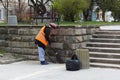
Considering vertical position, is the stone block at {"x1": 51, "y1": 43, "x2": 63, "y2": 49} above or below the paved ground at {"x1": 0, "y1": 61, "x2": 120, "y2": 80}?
above

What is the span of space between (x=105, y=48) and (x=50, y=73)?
3104mm

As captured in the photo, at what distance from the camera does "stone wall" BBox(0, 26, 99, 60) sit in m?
14.6

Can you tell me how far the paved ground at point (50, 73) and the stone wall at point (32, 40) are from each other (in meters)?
0.88

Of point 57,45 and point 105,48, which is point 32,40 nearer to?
point 57,45

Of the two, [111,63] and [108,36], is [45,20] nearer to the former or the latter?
[108,36]

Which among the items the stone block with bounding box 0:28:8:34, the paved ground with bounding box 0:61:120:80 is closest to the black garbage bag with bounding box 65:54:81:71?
the paved ground with bounding box 0:61:120:80

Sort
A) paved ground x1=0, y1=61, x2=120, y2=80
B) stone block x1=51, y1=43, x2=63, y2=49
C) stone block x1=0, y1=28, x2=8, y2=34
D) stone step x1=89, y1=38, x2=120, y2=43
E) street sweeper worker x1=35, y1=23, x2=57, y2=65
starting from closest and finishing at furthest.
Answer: paved ground x1=0, y1=61, x2=120, y2=80 < street sweeper worker x1=35, y1=23, x2=57, y2=65 < stone block x1=51, y1=43, x2=63, y2=49 < stone step x1=89, y1=38, x2=120, y2=43 < stone block x1=0, y1=28, x2=8, y2=34

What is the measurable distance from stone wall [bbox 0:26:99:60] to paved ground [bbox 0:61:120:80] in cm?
88

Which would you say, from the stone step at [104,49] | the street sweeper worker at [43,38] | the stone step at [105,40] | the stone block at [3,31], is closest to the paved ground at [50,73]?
the street sweeper worker at [43,38]

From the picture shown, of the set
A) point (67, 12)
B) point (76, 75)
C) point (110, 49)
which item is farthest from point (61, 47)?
point (67, 12)

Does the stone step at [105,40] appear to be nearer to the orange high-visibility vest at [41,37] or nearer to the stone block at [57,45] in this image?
the stone block at [57,45]

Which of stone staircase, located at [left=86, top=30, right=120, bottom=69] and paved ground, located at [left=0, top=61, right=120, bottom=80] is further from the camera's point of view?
stone staircase, located at [left=86, top=30, right=120, bottom=69]

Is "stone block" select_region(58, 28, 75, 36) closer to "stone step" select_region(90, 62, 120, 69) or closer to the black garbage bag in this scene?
"stone step" select_region(90, 62, 120, 69)

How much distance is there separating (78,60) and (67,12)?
26.9 meters
